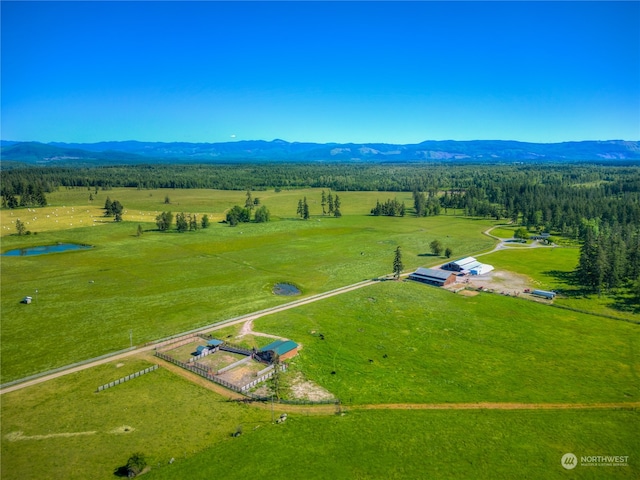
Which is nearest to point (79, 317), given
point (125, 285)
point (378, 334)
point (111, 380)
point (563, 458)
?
point (125, 285)

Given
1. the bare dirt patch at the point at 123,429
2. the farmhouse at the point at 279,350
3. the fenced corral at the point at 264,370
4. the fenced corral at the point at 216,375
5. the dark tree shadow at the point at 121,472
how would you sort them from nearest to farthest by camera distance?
1. the dark tree shadow at the point at 121,472
2. the bare dirt patch at the point at 123,429
3. the fenced corral at the point at 216,375
4. the fenced corral at the point at 264,370
5. the farmhouse at the point at 279,350

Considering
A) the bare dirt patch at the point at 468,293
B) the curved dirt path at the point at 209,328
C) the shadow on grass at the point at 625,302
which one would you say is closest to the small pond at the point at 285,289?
the curved dirt path at the point at 209,328

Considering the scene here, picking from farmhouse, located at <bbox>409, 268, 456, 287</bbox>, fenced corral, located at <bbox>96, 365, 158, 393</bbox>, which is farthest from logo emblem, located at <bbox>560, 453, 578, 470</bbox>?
farmhouse, located at <bbox>409, 268, 456, 287</bbox>

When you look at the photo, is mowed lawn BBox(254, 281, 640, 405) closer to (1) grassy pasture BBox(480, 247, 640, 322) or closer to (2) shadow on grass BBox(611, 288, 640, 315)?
(1) grassy pasture BBox(480, 247, 640, 322)

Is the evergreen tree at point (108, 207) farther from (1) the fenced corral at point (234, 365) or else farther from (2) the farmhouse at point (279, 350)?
(2) the farmhouse at point (279, 350)

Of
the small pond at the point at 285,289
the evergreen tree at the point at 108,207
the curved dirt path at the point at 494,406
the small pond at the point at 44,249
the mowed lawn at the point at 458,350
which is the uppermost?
the evergreen tree at the point at 108,207

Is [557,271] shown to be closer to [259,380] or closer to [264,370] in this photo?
Answer: [264,370]

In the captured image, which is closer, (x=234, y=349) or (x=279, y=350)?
(x=279, y=350)

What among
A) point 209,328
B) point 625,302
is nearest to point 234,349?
point 209,328
